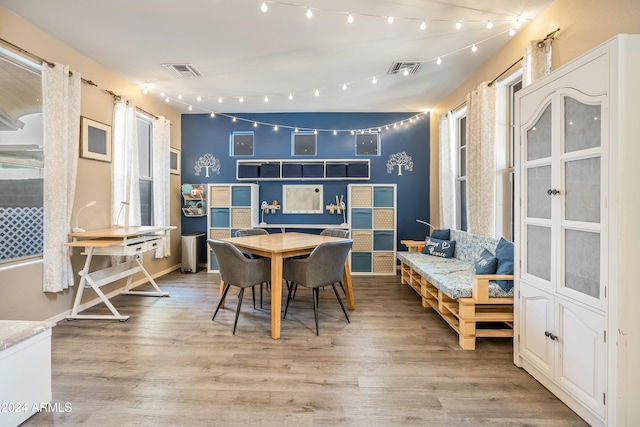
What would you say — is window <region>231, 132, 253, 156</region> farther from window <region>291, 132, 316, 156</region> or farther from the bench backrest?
the bench backrest

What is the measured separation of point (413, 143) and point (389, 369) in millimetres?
4166

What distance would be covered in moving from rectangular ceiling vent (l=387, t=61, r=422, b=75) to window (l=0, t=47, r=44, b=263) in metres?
3.71

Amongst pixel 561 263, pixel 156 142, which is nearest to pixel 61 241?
pixel 156 142

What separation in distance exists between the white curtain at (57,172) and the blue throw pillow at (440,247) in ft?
14.3

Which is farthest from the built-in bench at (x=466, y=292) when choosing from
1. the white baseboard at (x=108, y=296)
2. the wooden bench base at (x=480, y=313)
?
the white baseboard at (x=108, y=296)

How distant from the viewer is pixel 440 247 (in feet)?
13.5

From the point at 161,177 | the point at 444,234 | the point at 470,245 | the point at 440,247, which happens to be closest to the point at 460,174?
the point at 444,234

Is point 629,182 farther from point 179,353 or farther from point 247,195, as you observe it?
point 247,195

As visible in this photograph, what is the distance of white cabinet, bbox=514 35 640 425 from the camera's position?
55.3 inches

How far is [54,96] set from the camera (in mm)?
2826

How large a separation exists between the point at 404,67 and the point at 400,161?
197cm

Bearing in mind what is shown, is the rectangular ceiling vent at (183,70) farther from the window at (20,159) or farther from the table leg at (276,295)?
the table leg at (276,295)

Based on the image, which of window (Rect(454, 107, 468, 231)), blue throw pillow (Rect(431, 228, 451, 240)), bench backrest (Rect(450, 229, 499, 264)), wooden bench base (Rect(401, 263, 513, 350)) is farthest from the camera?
window (Rect(454, 107, 468, 231))

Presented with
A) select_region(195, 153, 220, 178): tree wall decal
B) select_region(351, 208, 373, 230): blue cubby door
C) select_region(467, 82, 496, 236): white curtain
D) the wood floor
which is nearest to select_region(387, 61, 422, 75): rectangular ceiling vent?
select_region(467, 82, 496, 236): white curtain
